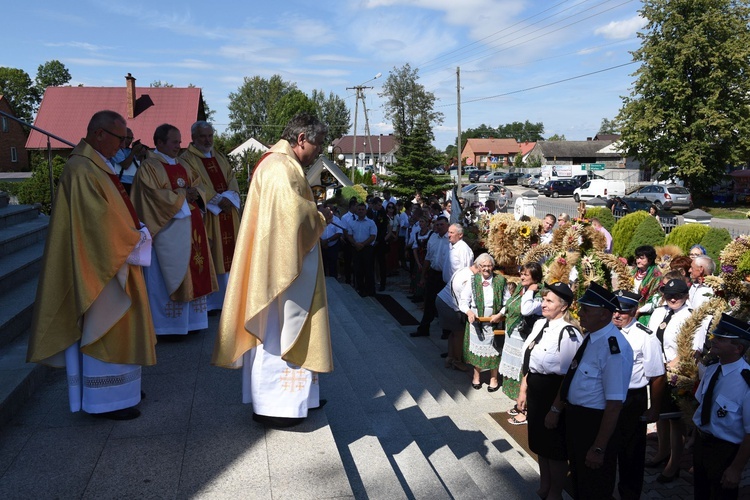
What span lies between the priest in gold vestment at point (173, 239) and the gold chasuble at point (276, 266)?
5.62ft

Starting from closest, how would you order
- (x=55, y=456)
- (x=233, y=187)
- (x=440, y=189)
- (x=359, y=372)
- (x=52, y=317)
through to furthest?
(x=55, y=456), (x=52, y=317), (x=359, y=372), (x=233, y=187), (x=440, y=189)

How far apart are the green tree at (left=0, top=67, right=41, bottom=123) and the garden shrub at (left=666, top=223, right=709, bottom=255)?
70461 mm

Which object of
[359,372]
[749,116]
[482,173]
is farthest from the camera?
[482,173]

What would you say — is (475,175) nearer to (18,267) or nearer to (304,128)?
(18,267)

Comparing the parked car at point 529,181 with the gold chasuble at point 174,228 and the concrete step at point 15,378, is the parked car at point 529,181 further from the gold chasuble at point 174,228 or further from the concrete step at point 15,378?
the concrete step at point 15,378

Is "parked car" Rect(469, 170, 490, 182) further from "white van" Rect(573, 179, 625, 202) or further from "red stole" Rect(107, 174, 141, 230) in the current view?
"red stole" Rect(107, 174, 141, 230)

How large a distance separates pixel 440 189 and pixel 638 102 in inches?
617

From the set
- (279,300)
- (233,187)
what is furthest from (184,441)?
(233,187)

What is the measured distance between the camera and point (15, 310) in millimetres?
5176

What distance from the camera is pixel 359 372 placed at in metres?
6.01

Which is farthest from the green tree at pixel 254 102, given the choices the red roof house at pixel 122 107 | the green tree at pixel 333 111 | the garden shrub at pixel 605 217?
the garden shrub at pixel 605 217

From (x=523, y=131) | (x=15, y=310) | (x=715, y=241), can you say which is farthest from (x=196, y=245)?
(x=523, y=131)

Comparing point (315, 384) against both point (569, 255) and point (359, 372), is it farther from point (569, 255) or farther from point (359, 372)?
point (569, 255)

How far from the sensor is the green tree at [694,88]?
105ft
